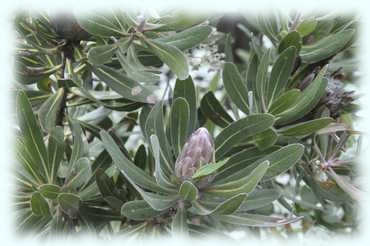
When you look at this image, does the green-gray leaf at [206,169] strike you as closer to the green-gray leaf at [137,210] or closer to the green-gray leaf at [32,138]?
the green-gray leaf at [137,210]

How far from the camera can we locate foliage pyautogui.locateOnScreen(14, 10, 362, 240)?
1.15 metres

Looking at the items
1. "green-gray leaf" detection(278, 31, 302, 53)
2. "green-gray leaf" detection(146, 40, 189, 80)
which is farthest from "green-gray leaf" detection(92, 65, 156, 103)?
"green-gray leaf" detection(278, 31, 302, 53)

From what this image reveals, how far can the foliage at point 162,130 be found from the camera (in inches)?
45.3

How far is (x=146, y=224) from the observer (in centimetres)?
129

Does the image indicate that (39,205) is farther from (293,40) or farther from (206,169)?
(293,40)

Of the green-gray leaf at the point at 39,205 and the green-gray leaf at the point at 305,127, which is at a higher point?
the green-gray leaf at the point at 305,127

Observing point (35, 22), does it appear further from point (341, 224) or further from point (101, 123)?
point (341, 224)

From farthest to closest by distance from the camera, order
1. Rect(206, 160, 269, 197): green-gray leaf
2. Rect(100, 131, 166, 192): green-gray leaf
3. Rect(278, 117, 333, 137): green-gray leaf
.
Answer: Rect(278, 117, 333, 137): green-gray leaf
Rect(100, 131, 166, 192): green-gray leaf
Rect(206, 160, 269, 197): green-gray leaf

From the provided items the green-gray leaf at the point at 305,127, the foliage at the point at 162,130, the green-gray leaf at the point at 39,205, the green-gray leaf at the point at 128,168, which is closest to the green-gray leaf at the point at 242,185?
the foliage at the point at 162,130

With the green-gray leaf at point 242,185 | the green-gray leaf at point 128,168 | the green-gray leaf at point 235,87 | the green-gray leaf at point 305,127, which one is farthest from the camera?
the green-gray leaf at point 235,87

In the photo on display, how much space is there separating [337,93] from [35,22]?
0.71m

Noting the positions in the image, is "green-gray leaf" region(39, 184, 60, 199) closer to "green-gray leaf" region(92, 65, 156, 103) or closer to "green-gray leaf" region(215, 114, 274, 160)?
"green-gray leaf" region(92, 65, 156, 103)

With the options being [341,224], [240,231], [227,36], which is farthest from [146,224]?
[341,224]

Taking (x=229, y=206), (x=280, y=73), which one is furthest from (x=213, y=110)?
(x=229, y=206)
